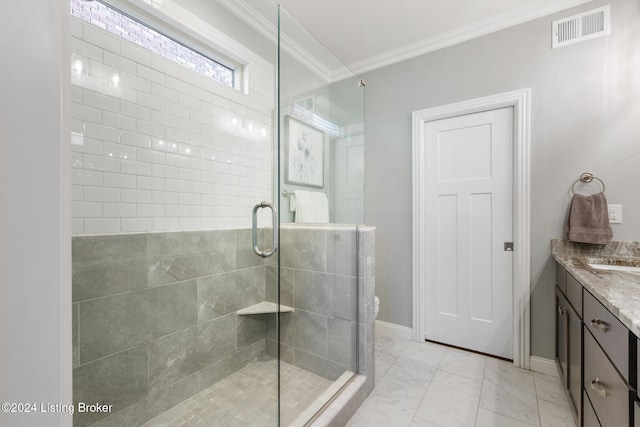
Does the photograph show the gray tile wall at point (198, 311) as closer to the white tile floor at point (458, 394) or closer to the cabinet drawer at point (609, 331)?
the white tile floor at point (458, 394)

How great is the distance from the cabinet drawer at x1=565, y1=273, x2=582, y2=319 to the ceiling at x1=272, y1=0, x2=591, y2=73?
189 centimetres

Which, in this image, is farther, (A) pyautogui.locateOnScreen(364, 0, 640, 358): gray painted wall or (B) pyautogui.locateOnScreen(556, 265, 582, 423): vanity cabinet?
(A) pyautogui.locateOnScreen(364, 0, 640, 358): gray painted wall

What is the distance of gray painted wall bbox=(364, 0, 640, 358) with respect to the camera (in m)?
1.80

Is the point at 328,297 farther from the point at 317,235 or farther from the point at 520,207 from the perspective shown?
the point at 520,207

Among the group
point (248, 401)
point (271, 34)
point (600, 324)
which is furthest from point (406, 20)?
point (248, 401)

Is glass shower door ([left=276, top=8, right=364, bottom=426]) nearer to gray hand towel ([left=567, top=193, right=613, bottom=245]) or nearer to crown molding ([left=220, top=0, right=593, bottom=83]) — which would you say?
crown molding ([left=220, top=0, right=593, bottom=83])

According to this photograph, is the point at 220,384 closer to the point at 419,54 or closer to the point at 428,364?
the point at 428,364

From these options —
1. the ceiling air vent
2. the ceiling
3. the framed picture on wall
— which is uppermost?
the ceiling

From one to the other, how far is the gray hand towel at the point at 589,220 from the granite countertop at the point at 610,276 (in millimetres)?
98

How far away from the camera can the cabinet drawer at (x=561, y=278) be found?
5.43ft

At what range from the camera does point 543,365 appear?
2006 millimetres

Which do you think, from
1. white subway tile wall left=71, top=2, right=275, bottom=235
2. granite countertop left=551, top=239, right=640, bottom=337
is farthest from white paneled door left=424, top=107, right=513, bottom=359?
white subway tile wall left=71, top=2, right=275, bottom=235

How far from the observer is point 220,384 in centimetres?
187

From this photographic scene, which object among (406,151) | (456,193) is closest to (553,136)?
(456,193)
